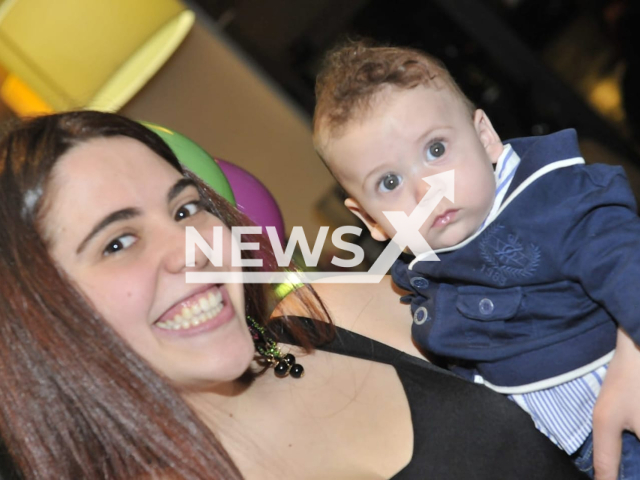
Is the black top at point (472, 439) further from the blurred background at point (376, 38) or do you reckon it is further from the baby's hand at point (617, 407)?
the blurred background at point (376, 38)

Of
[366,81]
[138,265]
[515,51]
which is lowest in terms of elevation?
[515,51]

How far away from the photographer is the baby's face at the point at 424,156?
4.43 feet

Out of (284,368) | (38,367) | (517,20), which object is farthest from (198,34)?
(38,367)

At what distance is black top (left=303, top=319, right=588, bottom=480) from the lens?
1292 mm

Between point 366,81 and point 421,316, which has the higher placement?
point 366,81

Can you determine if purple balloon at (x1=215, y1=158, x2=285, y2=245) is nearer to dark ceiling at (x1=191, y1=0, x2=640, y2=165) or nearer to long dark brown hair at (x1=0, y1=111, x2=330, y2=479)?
long dark brown hair at (x1=0, y1=111, x2=330, y2=479)

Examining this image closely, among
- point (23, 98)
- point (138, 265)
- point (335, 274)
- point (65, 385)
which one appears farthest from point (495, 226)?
point (23, 98)

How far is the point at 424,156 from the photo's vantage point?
137cm

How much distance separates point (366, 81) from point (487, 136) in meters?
0.26

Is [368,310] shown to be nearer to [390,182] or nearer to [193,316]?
[390,182]

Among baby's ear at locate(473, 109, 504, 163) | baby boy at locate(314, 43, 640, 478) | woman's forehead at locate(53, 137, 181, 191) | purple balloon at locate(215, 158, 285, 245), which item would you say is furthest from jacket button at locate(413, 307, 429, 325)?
purple balloon at locate(215, 158, 285, 245)

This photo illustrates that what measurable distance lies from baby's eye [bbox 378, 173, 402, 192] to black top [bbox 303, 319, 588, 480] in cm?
36

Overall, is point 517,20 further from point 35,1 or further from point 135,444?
point 135,444

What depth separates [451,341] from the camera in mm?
1385
